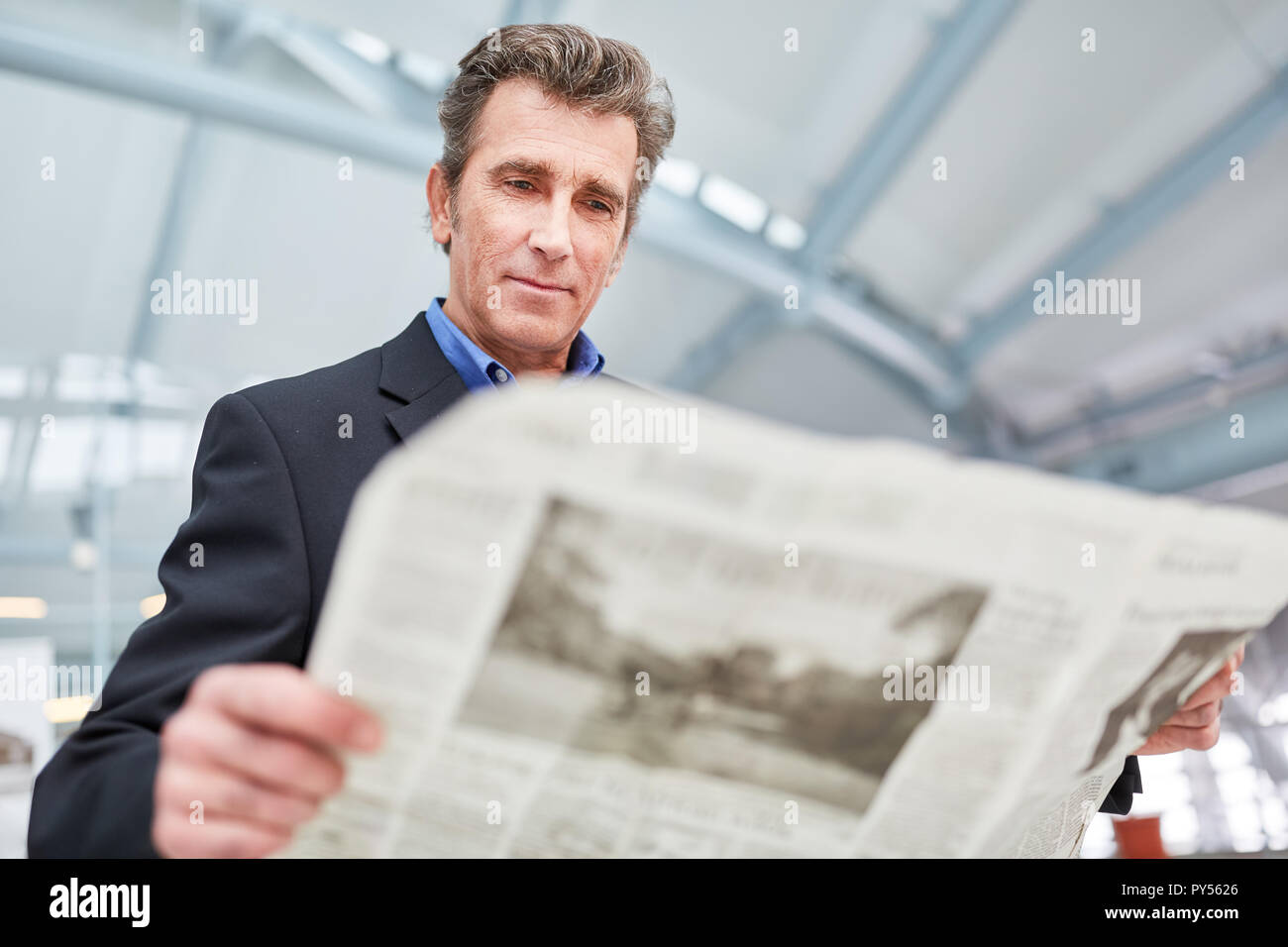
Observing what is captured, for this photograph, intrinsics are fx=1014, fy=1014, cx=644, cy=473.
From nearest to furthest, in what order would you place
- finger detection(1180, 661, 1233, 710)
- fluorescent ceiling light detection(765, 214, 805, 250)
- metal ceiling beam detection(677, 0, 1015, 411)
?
finger detection(1180, 661, 1233, 710)
metal ceiling beam detection(677, 0, 1015, 411)
fluorescent ceiling light detection(765, 214, 805, 250)

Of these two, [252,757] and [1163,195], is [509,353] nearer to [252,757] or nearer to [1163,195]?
[252,757]

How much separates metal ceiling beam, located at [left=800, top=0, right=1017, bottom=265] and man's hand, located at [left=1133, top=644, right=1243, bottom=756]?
13.2 ft

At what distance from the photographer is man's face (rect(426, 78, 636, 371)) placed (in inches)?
43.3

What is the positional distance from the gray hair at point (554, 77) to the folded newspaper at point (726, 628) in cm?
75

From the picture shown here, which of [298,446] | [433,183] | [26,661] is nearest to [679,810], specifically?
[298,446]

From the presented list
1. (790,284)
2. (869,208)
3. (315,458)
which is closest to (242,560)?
(315,458)

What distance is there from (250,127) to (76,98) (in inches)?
61.2

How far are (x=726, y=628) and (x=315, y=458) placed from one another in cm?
52

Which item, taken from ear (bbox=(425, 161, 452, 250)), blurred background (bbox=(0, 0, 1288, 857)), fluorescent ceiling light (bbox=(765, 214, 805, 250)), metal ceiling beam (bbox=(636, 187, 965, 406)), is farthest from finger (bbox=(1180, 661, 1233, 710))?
fluorescent ceiling light (bbox=(765, 214, 805, 250))

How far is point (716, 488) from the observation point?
0.42m

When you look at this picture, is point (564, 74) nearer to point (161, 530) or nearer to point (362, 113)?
point (362, 113)

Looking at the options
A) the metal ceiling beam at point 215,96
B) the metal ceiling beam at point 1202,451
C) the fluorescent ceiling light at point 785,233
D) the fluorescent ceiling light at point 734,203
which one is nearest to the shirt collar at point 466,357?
the metal ceiling beam at point 215,96

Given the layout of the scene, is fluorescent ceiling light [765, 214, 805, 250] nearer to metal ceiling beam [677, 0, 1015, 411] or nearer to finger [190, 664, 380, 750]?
metal ceiling beam [677, 0, 1015, 411]

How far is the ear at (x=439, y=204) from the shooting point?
1.29 meters
